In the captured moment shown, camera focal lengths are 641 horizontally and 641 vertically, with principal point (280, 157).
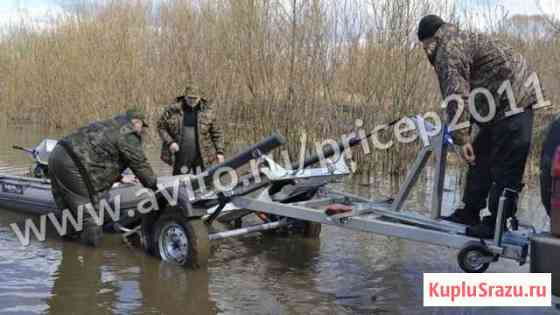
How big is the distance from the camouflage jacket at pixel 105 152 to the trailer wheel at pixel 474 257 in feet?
11.1

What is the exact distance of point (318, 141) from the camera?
40.3 ft

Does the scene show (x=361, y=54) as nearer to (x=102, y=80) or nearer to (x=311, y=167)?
(x=311, y=167)

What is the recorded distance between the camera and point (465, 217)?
512 cm

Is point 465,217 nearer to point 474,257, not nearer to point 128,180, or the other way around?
point 474,257

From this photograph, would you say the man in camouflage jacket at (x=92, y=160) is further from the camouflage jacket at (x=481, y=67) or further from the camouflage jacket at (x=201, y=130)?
the camouflage jacket at (x=481, y=67)

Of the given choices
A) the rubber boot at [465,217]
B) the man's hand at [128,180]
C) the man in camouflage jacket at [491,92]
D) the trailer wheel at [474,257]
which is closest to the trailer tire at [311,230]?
the man's hand at [128,180]

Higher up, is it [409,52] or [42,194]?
[409,52]

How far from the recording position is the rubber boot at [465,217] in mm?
5105

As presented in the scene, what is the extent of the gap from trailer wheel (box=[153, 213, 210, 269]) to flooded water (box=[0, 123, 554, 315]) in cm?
11

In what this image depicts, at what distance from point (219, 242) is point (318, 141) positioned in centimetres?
533

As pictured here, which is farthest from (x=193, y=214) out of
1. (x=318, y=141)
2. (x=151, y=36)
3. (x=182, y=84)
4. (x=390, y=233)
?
(x=151, y=36)

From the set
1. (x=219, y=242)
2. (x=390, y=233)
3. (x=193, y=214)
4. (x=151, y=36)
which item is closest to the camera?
(x=390, y=233)

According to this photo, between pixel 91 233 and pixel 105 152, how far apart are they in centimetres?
87

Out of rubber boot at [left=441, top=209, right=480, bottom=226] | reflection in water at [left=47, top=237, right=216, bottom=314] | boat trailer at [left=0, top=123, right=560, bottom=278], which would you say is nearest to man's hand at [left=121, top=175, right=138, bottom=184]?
boat trailer at [left=0, top=123, right=560, bottom=278]
